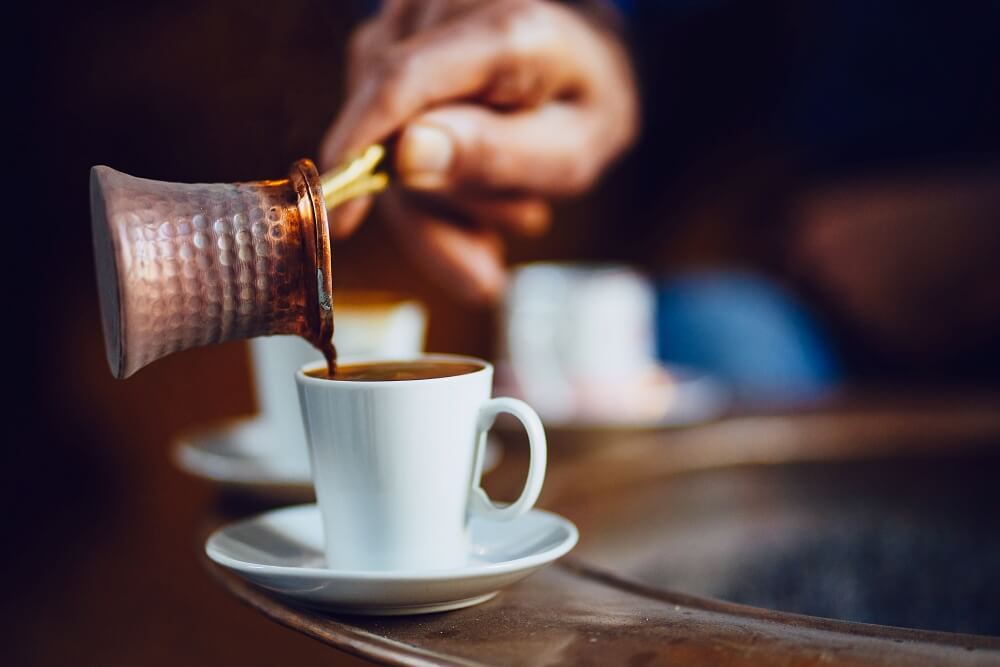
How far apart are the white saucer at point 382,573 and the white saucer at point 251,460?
12cm

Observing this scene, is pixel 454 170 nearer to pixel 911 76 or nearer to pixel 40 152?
pixel 40 152

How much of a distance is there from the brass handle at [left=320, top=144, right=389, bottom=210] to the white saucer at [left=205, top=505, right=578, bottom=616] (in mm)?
194

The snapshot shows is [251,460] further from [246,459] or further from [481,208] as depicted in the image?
[481,208]

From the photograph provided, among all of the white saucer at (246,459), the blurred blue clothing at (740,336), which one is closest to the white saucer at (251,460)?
the white saucer at (246,459)

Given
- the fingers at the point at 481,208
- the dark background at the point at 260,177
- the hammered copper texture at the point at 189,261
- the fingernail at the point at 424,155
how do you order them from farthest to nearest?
the dark background at the point at 260,177 < the fingers at the point at 481,208 < the fingernail at the point at 424,155 < the hammered copper texture at the point at 189,261

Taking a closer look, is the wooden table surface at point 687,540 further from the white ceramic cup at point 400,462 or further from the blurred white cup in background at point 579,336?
the blurred white cup in background at point 579,336

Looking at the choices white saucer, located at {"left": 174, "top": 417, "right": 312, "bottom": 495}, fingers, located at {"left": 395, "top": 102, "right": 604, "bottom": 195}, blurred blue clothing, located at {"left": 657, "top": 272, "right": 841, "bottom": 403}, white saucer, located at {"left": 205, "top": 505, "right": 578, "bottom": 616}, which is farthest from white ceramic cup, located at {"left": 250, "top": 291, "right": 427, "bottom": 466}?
blurred blue clothing, located at {"left": 657, "top": 272, "right": 841, "bottom": 403}

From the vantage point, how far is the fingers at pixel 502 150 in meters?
0.64

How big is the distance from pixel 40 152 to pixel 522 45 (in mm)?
967

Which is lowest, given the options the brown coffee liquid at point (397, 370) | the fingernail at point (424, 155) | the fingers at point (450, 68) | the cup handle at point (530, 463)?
the cup handle at point (530, 463)

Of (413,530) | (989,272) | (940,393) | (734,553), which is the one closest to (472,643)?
(413,530)

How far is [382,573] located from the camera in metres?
0.40

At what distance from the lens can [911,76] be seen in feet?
6.29

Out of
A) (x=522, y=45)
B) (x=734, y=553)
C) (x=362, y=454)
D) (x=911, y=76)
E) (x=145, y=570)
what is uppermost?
(x=911, y=76)
